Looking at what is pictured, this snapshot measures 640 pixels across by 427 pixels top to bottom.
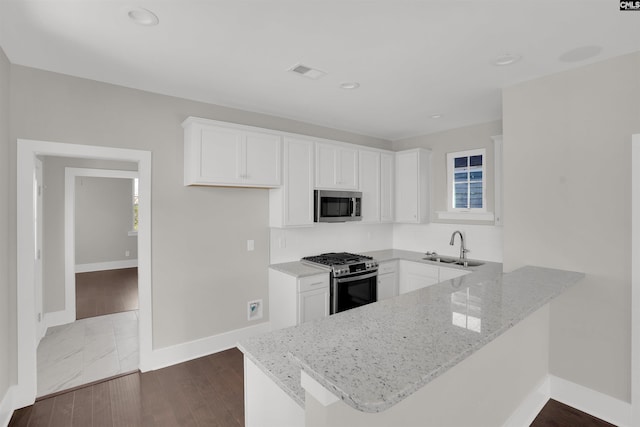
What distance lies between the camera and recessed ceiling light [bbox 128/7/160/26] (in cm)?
180

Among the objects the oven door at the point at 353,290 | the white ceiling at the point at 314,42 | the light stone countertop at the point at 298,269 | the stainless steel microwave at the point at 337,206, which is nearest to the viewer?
the white ceiling at the point at 314,42

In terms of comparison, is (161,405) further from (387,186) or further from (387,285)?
(387,186)

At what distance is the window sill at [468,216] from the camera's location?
4.06m

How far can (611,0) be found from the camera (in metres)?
1.71

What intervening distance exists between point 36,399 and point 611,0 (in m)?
4.81

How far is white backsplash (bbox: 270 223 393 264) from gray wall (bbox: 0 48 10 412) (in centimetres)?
232

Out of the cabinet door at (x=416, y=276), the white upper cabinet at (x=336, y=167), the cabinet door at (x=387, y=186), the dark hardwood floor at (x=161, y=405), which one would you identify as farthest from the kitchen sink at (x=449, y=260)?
the dark hardwood floor at (x=161, y=405)

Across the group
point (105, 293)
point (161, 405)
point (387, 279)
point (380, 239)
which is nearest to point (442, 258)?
point (387, 279)

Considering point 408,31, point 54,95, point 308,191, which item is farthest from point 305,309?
point 54,95

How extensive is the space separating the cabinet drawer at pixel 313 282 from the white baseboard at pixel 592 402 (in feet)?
7.19

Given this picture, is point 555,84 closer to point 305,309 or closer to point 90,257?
point 305,309

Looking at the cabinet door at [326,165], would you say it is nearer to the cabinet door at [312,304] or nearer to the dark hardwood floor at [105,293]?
the cabinet door at [312,304]

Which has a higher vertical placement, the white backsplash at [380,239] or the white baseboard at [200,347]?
the white backsplash at [380,239]

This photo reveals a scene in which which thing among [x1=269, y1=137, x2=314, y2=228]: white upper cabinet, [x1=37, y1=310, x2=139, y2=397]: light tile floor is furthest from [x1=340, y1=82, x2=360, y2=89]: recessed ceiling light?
[x1=37, y1=310, x2=139, y2=397]: light tile floor
